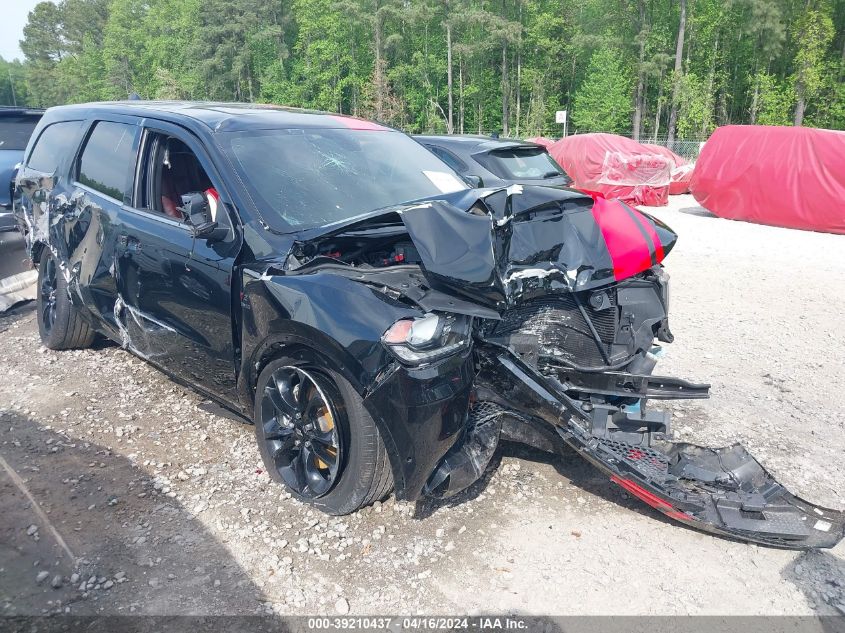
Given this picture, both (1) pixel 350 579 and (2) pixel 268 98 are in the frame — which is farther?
(2) pixel 268 98

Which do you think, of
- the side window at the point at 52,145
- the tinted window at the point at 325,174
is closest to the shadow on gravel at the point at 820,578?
the tinted window at the point at 325,174

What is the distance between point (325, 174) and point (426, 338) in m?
1.50

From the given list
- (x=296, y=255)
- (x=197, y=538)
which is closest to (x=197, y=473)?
(x=197, y=538)

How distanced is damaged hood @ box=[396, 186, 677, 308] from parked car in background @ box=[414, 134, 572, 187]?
4.98 metres

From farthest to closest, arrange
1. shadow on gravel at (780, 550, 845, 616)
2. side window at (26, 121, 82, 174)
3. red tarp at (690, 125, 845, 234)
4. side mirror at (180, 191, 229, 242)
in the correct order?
red tarp at (690, 125, 845, 234), side window at (26, 121, 82, 174), side mirror at (180, 191, 229, 242), shadow on gravel at (780, 550, 845, 616)

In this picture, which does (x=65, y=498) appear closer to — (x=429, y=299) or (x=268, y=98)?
(x=429, y=299)

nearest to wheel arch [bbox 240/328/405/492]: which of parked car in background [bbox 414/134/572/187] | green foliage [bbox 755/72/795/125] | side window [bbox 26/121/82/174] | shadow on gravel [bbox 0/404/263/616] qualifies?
shadow on gravel [bbox 0/404/263/616]

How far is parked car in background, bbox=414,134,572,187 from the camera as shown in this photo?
28.5ft

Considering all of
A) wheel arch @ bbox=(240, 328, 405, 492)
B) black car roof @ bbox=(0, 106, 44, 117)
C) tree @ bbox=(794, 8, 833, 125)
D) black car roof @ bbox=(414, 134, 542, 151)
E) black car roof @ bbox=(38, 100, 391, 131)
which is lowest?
wheel arch @ bbox=(240, 328, 405, 492)

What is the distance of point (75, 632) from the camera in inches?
96.7

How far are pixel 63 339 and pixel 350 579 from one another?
391 cm

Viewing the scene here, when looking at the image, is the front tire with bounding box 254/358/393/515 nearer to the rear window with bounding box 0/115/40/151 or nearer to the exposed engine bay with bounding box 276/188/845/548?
the exposed engine bay with bounding box 276/188/845/548

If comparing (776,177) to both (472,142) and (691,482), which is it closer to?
(472,142)

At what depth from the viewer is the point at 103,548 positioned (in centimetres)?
296
